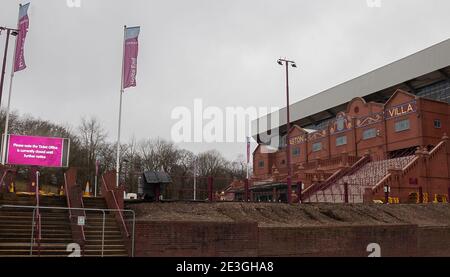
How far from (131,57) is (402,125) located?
2957 cm

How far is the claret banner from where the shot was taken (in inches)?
894

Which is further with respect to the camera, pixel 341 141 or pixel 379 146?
pixel 341 141

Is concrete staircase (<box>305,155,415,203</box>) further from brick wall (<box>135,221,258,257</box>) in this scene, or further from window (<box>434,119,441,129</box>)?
brick wall (<box>135,221,258,257</box>)

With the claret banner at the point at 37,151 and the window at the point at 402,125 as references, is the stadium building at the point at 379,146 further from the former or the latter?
the claret banner at the point at 37,151

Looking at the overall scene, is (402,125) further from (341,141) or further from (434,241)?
(434,241)

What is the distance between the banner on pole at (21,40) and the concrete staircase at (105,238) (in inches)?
457

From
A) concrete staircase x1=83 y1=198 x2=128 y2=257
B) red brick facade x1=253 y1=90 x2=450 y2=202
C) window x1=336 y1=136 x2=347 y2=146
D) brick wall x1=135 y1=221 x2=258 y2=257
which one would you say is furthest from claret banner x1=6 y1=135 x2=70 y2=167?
window x1=336 y1=136 x2=347 y2=146

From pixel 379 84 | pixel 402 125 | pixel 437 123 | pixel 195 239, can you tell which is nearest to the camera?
pixel 195 239

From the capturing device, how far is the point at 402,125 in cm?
4534

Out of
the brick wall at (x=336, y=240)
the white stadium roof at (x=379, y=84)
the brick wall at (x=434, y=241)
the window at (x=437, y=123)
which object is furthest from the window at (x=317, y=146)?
the brick wall at (x=336, y=240)

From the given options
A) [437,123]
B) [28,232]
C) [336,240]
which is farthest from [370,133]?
[28,232]

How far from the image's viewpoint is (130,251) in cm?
1558

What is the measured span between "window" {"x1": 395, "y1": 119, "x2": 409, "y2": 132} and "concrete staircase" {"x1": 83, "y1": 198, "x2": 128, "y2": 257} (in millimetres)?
34515
